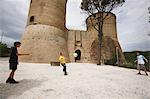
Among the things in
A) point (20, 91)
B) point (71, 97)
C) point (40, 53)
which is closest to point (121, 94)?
point (71, 97)

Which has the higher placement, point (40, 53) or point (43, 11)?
point (43, 11)

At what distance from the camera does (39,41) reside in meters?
22.9

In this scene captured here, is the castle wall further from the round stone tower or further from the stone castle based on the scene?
the round stone tower

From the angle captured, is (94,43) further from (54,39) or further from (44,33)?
(44,33)

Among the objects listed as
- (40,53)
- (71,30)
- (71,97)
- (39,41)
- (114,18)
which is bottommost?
(71,97)

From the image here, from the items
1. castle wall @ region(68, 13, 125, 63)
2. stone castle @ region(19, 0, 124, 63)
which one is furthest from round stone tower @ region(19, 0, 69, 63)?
castle wall @ region(68, 13, 125, 63)

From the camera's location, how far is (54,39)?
24.1m

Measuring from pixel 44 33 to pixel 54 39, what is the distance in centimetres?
172

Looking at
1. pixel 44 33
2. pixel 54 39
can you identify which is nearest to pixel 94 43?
pixel 54 39

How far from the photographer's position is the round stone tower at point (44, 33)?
22.2m

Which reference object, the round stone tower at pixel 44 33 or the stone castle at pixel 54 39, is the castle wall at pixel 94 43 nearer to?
the stone castle at pixel 54 39

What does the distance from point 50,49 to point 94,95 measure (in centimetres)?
1781

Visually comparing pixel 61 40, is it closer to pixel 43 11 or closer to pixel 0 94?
pixel 43 11

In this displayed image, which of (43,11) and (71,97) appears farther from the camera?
(43,11)
